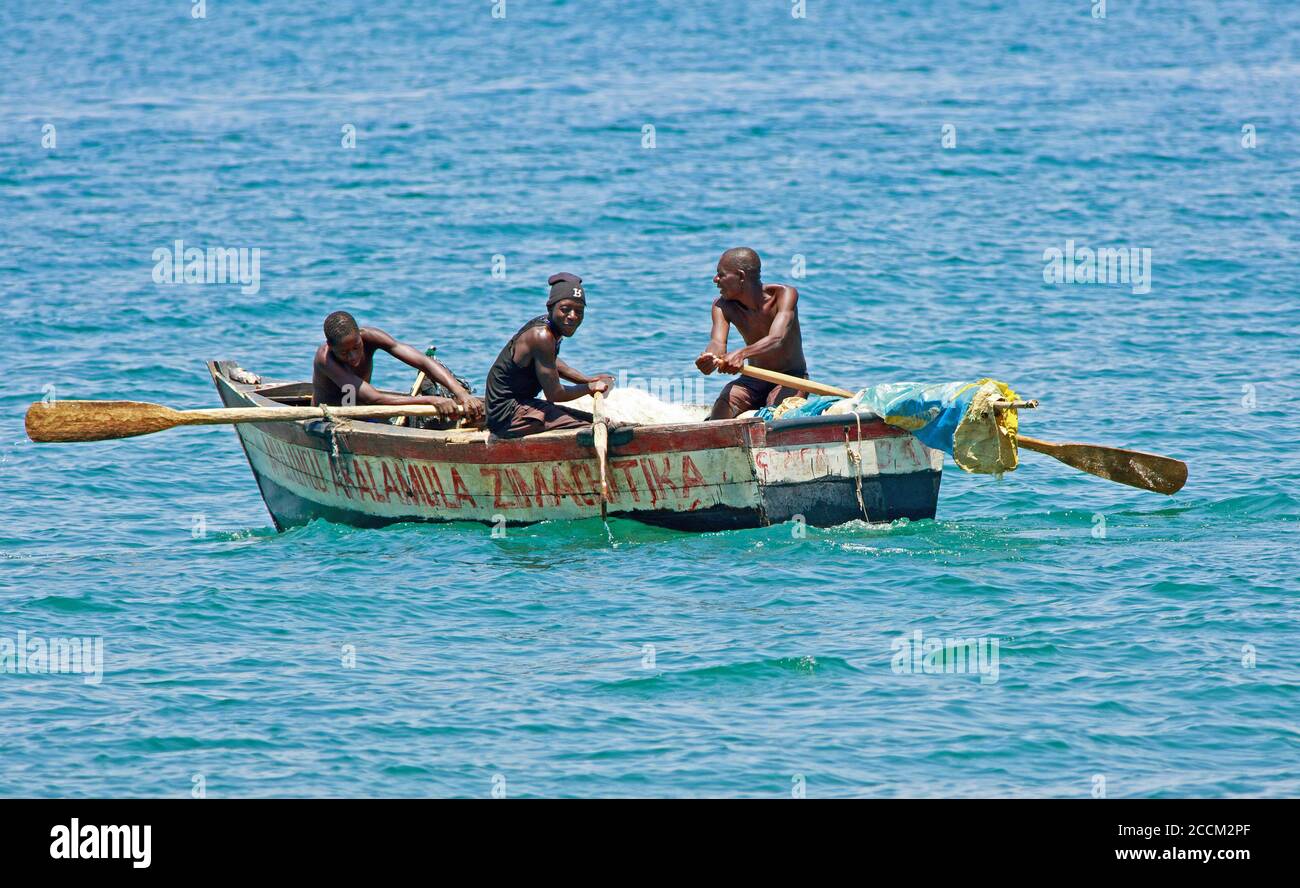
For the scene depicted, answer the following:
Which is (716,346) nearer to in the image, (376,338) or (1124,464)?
(376,338)

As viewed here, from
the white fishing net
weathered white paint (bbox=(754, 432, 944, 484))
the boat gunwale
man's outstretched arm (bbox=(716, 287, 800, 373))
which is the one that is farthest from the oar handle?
weathered white paint (bbox=(754, 432, 944, 484))

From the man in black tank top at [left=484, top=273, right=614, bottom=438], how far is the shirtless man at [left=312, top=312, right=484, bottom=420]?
662 mm

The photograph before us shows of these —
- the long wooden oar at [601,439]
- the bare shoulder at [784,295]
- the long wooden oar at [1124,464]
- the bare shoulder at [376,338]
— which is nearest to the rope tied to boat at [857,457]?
the long wooden oar at [1124,464]

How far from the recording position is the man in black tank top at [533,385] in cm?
1217

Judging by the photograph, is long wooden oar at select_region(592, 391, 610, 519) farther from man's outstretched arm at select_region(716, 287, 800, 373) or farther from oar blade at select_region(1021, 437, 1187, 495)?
oar blade at select_region(1021, 437, 1187, 495)

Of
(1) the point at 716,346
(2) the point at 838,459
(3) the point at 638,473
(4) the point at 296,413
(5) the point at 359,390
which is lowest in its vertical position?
(3) the point at 638,473

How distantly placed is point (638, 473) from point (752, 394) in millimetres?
1303

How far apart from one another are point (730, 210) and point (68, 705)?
16.8 m

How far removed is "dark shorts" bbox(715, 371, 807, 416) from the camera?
12805mm

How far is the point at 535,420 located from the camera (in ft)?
40.6

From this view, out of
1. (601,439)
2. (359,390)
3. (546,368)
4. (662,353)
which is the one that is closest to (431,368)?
(359,390)

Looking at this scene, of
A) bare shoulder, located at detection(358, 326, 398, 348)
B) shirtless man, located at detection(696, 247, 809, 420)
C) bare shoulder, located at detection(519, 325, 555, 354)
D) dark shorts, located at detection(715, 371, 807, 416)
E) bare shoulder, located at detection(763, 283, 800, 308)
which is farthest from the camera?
bare shoulder, located at detection(358, 326, 398, 348)

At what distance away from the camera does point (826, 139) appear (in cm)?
2908

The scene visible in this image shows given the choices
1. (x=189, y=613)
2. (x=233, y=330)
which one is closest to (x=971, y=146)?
(x=233, y=330)
